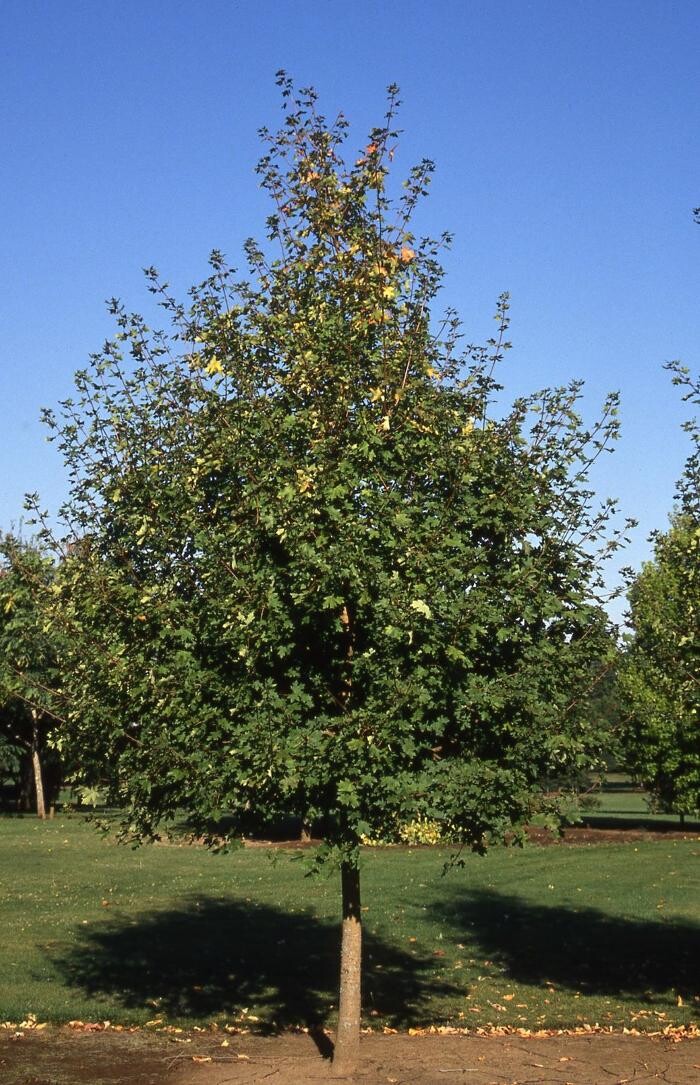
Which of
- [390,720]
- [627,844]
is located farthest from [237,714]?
[627,844]

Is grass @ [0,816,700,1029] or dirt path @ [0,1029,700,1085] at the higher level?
dirt path @ [0,1029,700,1085]

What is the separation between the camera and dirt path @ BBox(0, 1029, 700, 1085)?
11008 mm

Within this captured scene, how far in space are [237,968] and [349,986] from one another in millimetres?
8152

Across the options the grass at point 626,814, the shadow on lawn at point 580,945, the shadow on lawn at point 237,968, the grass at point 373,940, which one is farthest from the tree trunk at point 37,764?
the shadow on lawn at point 580,945

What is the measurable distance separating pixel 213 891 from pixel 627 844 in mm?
16337

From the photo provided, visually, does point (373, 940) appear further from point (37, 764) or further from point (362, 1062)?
point (37, 764)

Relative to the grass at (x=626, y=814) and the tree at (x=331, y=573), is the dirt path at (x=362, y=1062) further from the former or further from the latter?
the grass at (x=626, y=814)

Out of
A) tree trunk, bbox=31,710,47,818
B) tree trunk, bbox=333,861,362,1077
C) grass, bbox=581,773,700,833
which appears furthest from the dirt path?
tree trunk, bbox=31,710,47,818

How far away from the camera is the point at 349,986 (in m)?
11.3

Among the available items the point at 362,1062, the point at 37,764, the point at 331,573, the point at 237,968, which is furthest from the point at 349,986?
the point at 37,764

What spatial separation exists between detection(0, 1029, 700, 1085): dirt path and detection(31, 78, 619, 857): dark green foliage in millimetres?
2408

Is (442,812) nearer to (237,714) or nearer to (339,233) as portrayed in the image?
(237,714)

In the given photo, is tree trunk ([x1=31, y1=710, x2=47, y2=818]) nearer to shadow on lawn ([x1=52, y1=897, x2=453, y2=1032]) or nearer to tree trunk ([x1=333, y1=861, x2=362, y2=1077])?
shadow on lawn ([x1=52, y1=897, x2=453, y2=1032])

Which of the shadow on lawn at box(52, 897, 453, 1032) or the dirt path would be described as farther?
the shadow on lawn at box(52, 897, 453, 1032)
